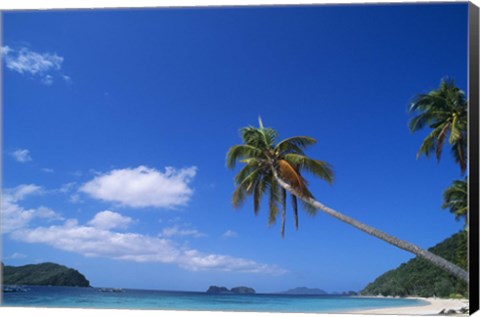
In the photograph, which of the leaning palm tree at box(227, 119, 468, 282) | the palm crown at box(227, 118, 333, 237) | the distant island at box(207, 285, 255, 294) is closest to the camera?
the leaning palm tree at box(227, 119, 468, 282)

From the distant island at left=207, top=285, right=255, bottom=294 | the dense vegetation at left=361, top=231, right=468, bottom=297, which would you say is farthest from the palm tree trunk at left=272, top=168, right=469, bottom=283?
the distant island at left=207, top=285, right=255, bottom=294

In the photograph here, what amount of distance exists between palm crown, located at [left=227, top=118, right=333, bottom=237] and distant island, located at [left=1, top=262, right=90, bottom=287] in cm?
1621

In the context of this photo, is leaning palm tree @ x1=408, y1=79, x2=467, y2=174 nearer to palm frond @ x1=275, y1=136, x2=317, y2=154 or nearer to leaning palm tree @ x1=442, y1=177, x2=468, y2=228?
palm frond @ x1=275, y1=136, x2=317, y2=154

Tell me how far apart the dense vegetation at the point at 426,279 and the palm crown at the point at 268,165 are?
23.5ft

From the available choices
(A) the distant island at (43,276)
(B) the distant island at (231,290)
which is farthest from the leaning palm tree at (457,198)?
(A) the distant island at (43,276)

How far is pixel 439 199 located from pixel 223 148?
247 inches

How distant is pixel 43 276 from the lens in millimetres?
26703

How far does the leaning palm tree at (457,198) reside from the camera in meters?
16.2

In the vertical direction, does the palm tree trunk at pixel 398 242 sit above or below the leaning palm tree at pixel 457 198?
below

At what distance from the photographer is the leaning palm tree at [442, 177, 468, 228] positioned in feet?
53.2

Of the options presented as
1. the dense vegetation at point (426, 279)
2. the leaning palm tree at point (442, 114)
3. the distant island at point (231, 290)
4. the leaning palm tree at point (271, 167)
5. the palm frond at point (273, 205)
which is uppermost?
the leaning palm tree at point (442, 114)

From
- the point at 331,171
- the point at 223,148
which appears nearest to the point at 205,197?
the point at 223,148

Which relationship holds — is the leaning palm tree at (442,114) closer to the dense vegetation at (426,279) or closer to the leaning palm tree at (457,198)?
the leaning palm tree at (457,198)

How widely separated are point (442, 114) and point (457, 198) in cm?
563
